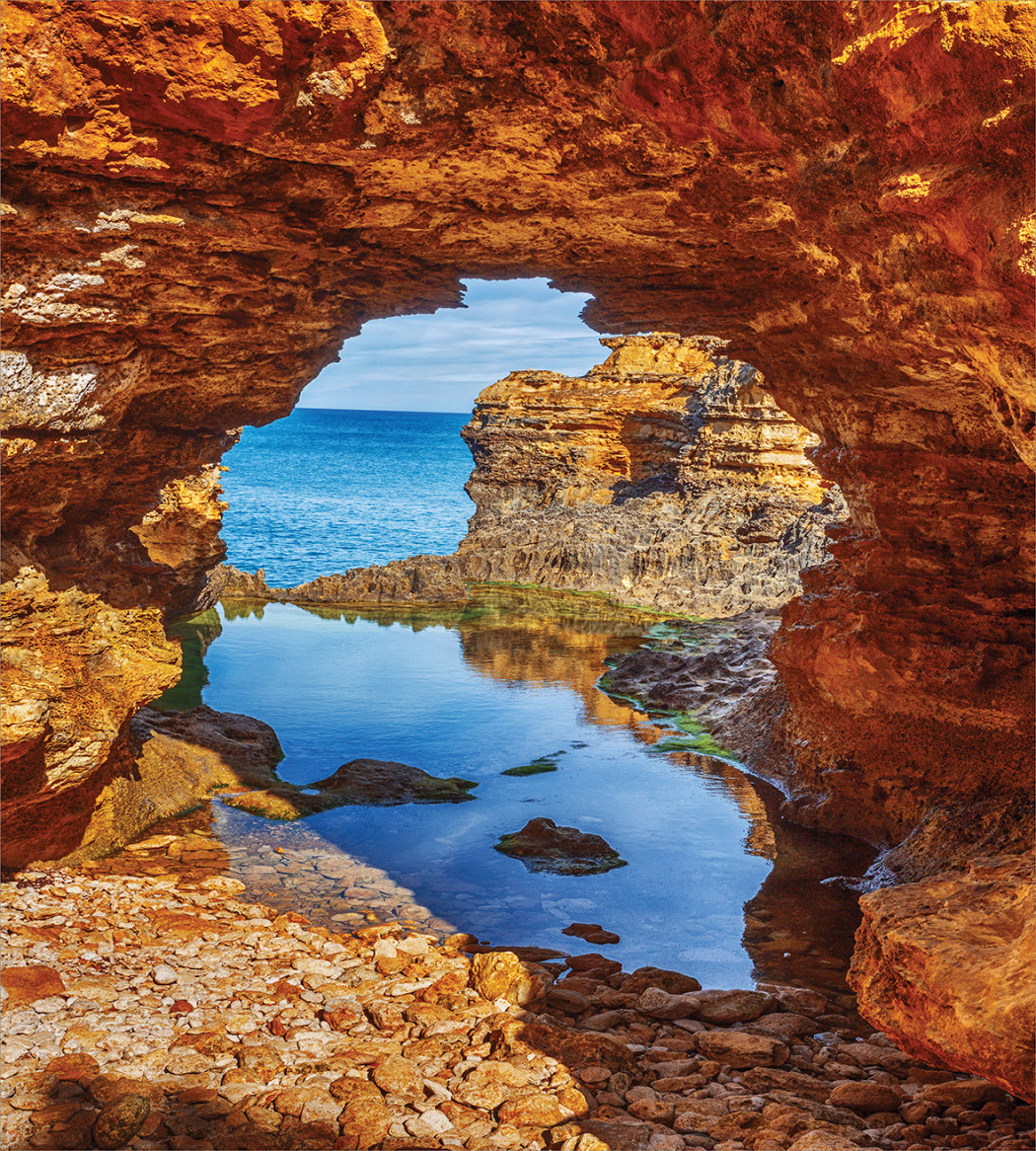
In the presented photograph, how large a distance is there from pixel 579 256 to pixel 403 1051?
614 centimetres

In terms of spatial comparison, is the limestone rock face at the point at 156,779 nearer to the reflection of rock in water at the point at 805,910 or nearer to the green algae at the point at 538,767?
the green algae at the point at 538,767

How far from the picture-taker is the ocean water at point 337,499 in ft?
152

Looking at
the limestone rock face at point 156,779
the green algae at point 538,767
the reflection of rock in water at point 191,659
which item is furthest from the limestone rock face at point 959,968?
the reflection of rock in water at point 191,659

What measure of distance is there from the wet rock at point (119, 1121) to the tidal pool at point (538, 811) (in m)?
3.36


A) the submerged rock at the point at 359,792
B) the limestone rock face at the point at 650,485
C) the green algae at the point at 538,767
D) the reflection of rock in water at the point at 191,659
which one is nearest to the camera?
the submerged rock at the point at 359,792

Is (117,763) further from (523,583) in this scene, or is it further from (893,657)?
(523,583)

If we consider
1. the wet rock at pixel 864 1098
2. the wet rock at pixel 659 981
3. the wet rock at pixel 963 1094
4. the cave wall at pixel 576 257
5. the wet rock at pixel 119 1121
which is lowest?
the wet rock at pixel 659 981

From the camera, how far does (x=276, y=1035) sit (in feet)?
18.6

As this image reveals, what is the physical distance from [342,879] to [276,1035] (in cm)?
310

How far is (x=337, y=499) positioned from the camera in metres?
76.4

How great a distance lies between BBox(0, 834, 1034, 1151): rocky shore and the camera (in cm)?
479

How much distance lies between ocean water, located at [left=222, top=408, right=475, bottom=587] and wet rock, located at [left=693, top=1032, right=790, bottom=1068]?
12699 millimetres

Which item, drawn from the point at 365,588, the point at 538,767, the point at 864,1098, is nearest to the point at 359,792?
the point at 538,767

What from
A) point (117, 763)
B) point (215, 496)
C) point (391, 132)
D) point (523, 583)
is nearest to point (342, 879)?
point (117, 763)
